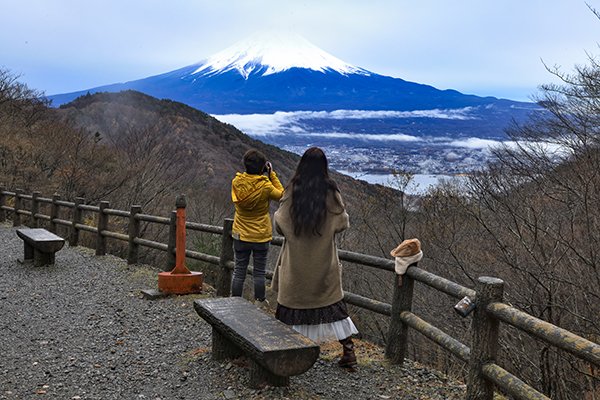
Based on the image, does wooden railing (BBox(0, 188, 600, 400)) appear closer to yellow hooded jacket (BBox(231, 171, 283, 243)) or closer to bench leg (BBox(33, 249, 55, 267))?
yellow hooded jacket (BBox(231, 171, 283, 243))

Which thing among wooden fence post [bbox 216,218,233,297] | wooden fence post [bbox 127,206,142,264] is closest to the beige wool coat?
wooden fence post [bbox 216,218,233,297]

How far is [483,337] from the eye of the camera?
11.4 feet

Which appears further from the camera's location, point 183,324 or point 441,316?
point 441,316

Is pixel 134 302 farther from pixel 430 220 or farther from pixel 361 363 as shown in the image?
pixel 430 220

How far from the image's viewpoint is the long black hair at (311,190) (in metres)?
4.14

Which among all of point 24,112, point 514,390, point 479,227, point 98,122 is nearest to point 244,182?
point 514,390

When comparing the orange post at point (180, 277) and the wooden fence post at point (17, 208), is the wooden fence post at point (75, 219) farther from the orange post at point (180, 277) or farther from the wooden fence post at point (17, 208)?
the orange post at point (180, 277)

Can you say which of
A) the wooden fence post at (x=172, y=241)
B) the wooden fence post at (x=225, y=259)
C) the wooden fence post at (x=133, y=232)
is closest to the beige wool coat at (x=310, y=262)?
the wooden fence post at (x=225, y=259)

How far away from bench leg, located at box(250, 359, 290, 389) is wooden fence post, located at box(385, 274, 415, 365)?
3.75ft

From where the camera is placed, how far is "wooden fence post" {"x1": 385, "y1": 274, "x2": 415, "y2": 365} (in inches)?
178

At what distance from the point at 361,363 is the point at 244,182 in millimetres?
1954

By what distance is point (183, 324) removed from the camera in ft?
19.4

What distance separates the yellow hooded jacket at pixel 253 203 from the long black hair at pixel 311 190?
1038mm

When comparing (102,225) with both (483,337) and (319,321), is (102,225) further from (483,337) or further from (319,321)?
(483,337)
